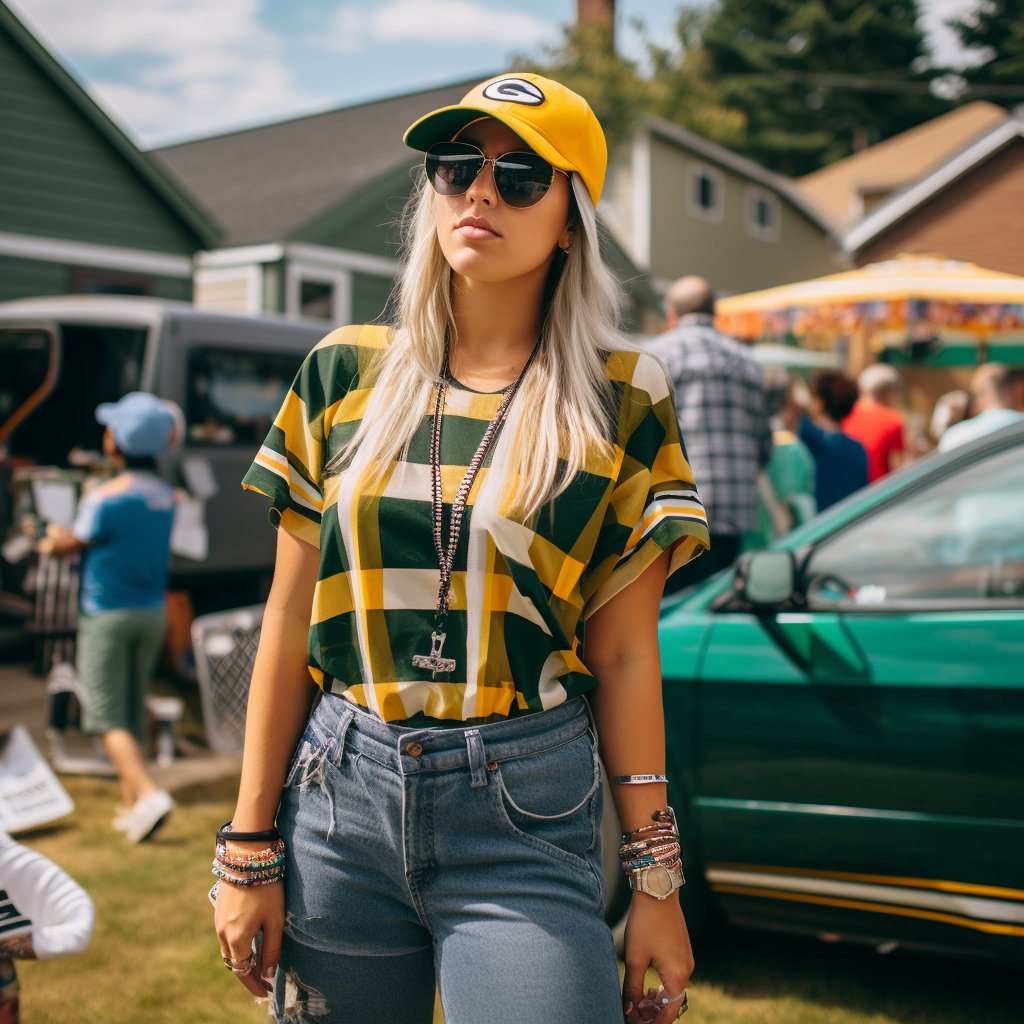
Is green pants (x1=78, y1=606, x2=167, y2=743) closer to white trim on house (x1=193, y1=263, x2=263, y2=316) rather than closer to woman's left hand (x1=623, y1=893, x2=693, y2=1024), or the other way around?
woman's left hand (x1=623, y1=893, x2=693, y2=1024)

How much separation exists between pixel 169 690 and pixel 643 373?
18.5 feet

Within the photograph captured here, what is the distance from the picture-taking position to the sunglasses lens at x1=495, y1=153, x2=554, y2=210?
1.45m

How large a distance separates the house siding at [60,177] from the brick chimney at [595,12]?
2417 centimetres

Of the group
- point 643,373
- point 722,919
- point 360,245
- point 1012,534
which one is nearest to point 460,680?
point 643,373

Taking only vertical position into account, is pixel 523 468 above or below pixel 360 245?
below

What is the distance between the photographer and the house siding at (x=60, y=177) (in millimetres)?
11539

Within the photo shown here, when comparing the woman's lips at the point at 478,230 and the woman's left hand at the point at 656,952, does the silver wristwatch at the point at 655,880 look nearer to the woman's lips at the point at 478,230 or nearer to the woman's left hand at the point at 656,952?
the woman's left hand at the point at 656,952

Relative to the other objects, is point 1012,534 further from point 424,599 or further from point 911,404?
point 911,404

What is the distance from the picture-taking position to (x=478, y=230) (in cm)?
146

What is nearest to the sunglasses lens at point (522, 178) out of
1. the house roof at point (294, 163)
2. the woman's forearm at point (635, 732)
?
the woman's forearm at point (635, 732)

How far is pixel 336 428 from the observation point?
1468 millimetres

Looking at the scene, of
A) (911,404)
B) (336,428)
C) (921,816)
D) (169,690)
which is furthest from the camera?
(911,404)

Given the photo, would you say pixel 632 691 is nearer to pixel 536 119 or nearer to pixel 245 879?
pixel 245 879

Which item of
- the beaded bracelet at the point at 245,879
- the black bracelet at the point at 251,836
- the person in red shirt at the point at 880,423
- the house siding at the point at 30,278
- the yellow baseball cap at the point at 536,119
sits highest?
the house siding at the point at 30,278
